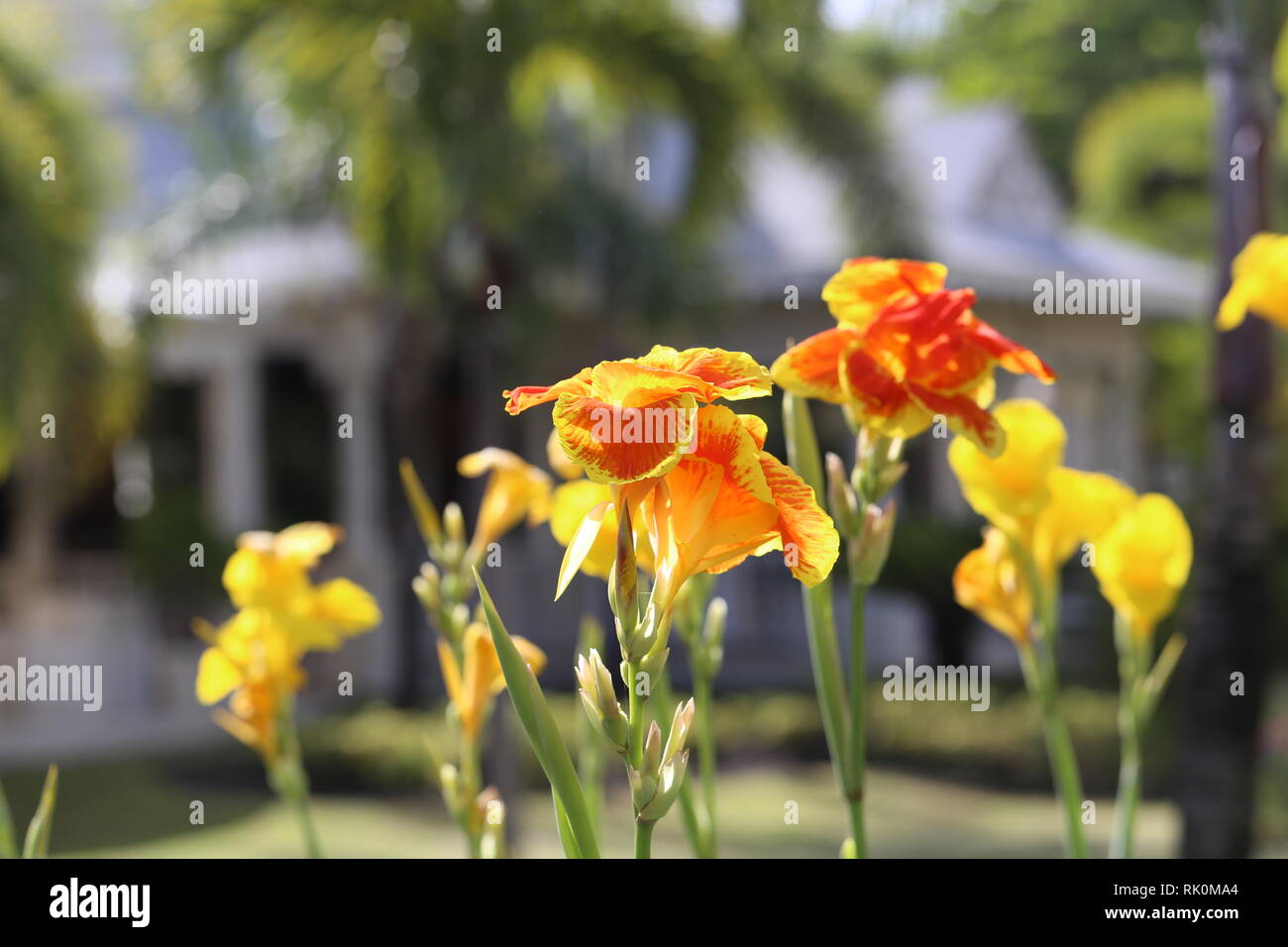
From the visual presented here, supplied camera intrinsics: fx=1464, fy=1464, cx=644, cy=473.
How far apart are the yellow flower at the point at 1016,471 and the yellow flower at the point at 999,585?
0.08m

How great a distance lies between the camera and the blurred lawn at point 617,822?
671cm

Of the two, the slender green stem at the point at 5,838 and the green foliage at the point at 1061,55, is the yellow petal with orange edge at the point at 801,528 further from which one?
the green foliage at the point at 1061,55

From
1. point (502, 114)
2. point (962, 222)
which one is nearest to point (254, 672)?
point (502, 114)

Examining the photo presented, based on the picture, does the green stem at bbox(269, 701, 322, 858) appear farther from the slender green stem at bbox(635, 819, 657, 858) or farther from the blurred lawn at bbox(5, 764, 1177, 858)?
the blurred lawn at bbox(5, 764, 1177, 858)

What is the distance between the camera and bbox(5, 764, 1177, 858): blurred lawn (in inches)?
264

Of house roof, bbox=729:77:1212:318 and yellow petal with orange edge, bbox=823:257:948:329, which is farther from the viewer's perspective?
house roof, bbox=729:77:1212:318

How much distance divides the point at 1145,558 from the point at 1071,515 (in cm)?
6

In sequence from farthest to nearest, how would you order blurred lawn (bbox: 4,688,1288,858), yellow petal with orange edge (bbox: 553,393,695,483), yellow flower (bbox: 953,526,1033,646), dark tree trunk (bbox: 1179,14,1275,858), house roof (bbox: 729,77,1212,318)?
house roof (bbox: 729,77,1212,318)
blurred lawn (bbox: 4,688,1288,858)
dark tree trunk (bbox: 1179,14,1275,858)
yellow flower (bbox: 953,526,1033,646)
yellow petal with orange edge (bbox: 553,393,695,483)

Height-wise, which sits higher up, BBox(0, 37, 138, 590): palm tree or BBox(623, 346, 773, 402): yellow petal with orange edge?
BBox(0, 37, 138, 590): palm tree

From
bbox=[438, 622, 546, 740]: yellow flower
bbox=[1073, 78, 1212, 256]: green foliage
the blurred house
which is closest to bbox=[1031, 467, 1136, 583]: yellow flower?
bbox=[438, 622, 546, 740]: yellow flower

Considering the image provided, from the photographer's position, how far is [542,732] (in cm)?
62

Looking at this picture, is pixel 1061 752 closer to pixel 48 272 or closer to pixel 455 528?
pixel 455 528

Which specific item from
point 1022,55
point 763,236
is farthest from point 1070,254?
point 1022,55

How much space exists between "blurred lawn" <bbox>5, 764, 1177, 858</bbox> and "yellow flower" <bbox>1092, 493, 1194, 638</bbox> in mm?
5281
